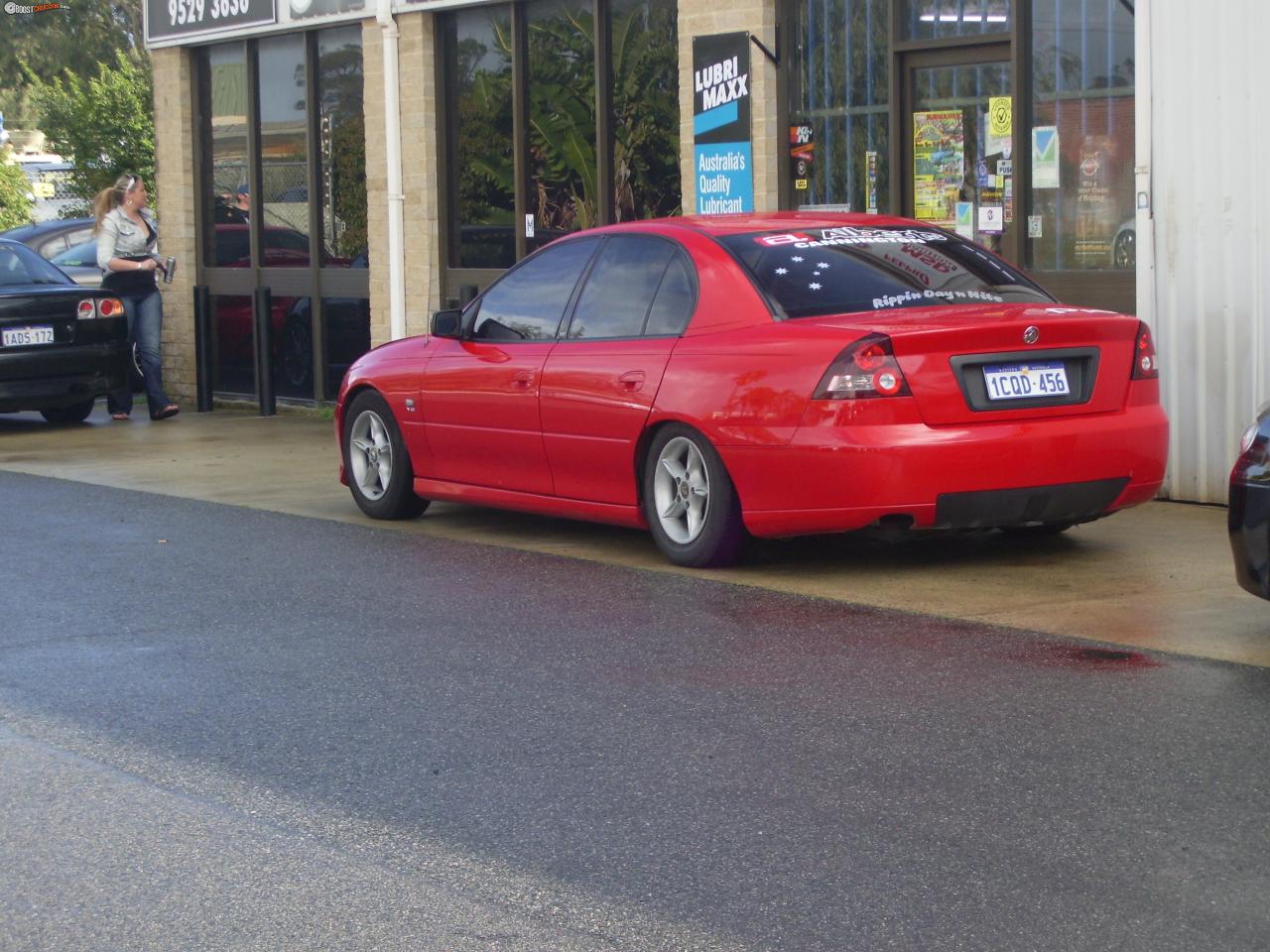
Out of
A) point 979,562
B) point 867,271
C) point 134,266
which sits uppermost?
point 134,266

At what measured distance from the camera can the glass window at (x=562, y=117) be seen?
15.1 metres

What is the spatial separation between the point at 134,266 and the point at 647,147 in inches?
182

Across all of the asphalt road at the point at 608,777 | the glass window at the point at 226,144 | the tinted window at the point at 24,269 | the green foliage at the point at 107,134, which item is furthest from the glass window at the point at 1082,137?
the green foliage at the point at 107,134

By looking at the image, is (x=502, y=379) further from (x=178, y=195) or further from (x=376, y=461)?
(x=178, y=195)

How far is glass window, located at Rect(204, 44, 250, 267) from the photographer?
18453mm

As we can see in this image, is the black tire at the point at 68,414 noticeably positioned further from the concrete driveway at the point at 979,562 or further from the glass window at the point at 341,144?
the concrete driveway at the point at 979,562

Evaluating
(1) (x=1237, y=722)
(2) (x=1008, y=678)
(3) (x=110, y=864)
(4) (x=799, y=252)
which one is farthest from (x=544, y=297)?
(3) (x=110, y=864)

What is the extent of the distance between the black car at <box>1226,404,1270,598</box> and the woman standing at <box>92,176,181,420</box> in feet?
38.9

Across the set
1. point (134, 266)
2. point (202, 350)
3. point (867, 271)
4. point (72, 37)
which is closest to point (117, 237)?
point (134, 266)

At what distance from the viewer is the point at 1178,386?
10.5 m

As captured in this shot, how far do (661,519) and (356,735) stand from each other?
3.00 m

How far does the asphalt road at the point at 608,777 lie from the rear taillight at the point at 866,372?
83cm

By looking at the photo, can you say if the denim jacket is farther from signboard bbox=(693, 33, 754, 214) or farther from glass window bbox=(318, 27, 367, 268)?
signboard bbox=(693, 33, 754, 214)

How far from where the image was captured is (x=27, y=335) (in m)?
15.9
